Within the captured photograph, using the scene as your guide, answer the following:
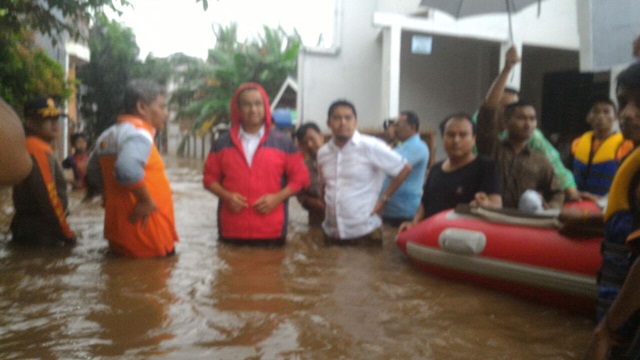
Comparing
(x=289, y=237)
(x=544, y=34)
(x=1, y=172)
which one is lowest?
(x=289, y=237)

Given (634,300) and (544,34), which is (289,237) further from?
(544,34)

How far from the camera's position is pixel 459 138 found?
17.8 feet

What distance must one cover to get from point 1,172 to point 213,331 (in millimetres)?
2316

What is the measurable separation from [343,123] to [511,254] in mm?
2486

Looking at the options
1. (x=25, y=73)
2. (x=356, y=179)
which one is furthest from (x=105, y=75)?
(x=356, y=179)

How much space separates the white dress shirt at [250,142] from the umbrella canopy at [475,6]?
220cm

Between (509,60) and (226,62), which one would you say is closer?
(509,60)

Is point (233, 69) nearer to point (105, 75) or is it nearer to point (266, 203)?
point (105, 75)

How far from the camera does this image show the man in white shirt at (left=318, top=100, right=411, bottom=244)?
21.4 feet

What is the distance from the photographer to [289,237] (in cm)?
715

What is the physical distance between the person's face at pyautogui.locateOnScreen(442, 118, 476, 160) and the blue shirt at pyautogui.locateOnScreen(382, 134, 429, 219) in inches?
73.1

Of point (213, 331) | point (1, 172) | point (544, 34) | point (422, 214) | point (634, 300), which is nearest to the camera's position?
point (1, 172)

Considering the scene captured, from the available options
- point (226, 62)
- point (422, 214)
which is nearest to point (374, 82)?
point (422, 214)

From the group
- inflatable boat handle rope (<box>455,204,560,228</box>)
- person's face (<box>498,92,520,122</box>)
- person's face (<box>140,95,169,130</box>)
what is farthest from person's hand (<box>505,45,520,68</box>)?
person's face (<box>140,95,169,130</box>)
